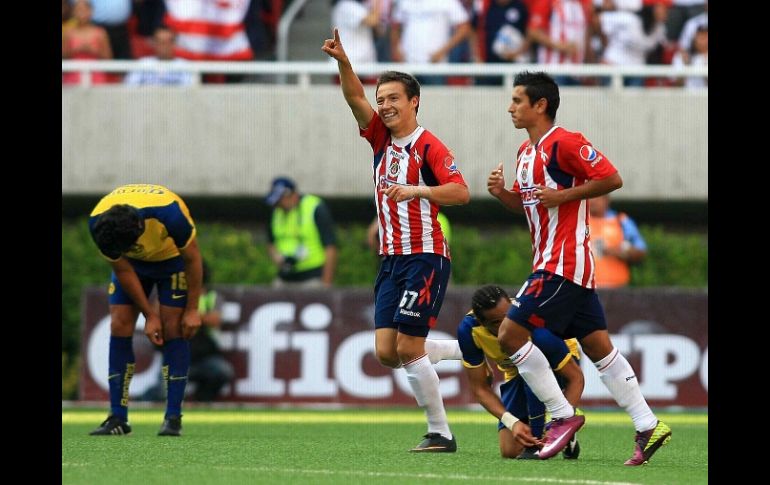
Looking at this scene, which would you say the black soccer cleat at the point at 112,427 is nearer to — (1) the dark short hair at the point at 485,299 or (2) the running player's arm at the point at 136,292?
(2) the running player's arm at the point at 136,292

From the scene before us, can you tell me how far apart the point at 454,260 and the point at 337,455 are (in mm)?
7279

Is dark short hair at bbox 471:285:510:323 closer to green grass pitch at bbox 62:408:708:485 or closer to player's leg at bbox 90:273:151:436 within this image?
green grass pitch at bbox 62:408:708:485

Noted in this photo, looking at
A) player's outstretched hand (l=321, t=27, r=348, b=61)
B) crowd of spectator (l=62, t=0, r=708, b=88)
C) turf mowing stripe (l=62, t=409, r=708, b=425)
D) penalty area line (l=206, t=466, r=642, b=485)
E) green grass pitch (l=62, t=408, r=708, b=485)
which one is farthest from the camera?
crowd of spectator (l=62, t=0, r=708, b=88)

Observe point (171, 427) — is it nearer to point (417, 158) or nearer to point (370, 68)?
point (417, 158)

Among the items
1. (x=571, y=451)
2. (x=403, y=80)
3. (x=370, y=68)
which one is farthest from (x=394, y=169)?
(x=370, y=68)

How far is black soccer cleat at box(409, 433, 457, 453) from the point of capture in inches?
344

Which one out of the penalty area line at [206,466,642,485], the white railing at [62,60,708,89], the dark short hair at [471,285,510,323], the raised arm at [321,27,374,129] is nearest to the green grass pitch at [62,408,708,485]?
the penalty area line at [206,466,642,485]

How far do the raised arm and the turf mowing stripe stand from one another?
3.99 m

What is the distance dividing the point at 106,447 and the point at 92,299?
5.58m

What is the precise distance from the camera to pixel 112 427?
32.3 ft

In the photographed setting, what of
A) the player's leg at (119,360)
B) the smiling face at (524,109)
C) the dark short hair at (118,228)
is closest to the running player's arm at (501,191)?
the smiling face at (524,109)

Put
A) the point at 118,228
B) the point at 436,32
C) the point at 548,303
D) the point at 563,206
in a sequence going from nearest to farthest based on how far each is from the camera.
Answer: the point at 548,303 → the point at 563,206 → the point at 118,228 → the point at 436,32
